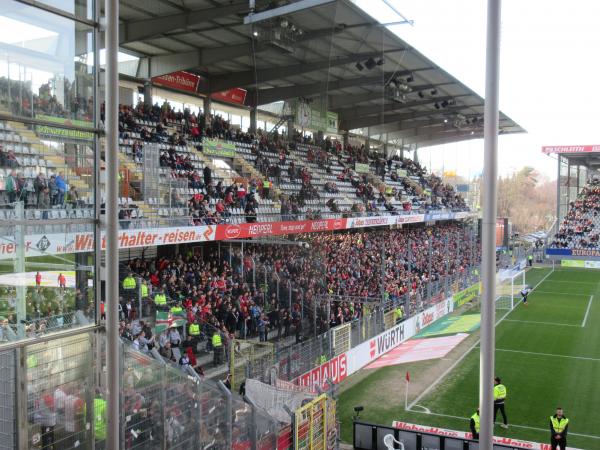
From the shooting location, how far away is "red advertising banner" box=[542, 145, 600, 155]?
175 feet

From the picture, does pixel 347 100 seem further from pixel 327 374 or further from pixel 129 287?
pixel 129 287

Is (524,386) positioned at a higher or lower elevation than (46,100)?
lower

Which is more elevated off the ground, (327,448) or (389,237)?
(389,237)

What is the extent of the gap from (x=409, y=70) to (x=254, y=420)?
794 inches

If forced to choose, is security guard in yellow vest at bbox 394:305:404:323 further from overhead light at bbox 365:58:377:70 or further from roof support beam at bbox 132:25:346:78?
roof support beam at bbox 132:25:346:78

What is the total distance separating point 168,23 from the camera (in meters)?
19.1

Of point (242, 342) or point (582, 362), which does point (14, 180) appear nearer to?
point (242, 342)

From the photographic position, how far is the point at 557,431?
11727 millimetres

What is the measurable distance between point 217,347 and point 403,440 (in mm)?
4192

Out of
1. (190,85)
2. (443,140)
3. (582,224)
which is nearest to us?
(190,85)

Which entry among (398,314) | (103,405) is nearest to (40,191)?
Result: (103,405)

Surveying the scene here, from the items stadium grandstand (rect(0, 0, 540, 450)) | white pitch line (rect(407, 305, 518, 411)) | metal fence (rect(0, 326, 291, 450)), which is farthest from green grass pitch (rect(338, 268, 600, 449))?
metal fence (rect(0, 326, 291, 450))

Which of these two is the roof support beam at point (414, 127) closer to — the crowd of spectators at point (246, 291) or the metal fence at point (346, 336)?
the metal fence at point (346, 336)

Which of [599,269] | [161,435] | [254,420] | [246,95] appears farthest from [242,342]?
[599,269]
